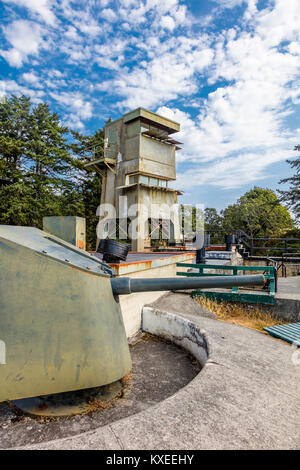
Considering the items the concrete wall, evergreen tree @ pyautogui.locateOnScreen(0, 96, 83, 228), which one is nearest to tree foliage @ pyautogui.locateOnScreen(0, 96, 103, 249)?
evergreen tree @ pyautogui.locateOnScreen(0, 96, 83, 228)

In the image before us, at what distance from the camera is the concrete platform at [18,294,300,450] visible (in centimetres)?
167

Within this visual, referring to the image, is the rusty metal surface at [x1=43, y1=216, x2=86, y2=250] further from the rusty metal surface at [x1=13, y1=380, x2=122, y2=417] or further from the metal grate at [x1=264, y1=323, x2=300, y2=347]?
the metal grate at [x1=264, y1=323, x2=300, y2=347]

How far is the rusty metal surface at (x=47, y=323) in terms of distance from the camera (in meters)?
2.08

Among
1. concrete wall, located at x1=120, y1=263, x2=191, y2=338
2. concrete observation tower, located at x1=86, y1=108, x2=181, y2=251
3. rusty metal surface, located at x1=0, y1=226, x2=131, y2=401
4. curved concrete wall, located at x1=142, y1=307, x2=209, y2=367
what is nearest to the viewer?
rusty metal surface, located at x1=0, y1=226, x2=131, y2=401

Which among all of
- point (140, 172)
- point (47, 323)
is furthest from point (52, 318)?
point (140, 172)

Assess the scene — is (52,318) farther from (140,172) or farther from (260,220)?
(260,220)

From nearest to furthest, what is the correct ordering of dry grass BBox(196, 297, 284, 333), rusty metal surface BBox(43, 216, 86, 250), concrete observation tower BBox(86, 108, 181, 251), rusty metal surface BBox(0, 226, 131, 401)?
rusty metal surface BBox(0, 226, 131, 401) < rusty metal surface BBox(43, 216, 86, 250) < dry grass BBox(196, 297, 284, 333) < concrete observation tower BBox(86, 108, 181, 251)

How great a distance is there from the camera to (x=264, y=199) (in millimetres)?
36250

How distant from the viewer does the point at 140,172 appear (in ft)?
50.0

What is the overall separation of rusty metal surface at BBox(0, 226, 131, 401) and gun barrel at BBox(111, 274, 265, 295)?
0.35m

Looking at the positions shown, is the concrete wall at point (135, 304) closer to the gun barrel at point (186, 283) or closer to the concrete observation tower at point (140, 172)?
the gun barrel at point (186, 283)
